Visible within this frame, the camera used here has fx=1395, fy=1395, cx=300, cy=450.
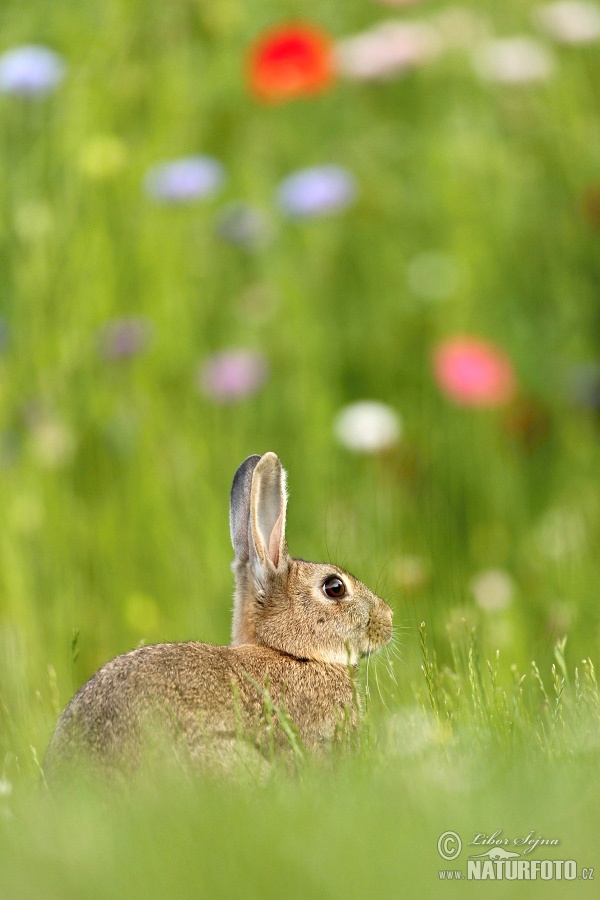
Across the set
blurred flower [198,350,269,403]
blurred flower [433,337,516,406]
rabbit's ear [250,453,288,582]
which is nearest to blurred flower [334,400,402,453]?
blurred flower [433,337,516,406]

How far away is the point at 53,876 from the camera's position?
259 centimetres

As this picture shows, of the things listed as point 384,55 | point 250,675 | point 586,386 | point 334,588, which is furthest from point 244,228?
point 250,675

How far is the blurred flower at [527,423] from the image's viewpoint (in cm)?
719

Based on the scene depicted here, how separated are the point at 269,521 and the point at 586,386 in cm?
333

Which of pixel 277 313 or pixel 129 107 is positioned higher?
pixel 129 107

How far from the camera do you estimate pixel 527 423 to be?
7.21m

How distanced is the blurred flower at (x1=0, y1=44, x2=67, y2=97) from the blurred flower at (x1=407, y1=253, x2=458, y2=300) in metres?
2.18

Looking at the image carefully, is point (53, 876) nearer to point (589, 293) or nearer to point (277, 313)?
point (277, 313)

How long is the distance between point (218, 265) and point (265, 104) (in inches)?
48.7

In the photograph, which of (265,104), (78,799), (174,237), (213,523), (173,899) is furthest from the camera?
(265,104)

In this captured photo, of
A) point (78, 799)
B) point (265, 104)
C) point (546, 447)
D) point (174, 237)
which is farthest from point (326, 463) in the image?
point (78, 799)

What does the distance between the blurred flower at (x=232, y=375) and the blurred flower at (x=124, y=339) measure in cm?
34

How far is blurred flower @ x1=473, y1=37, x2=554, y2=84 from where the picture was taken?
323 inches

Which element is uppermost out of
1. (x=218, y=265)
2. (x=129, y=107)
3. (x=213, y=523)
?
(x=129, y=107)
